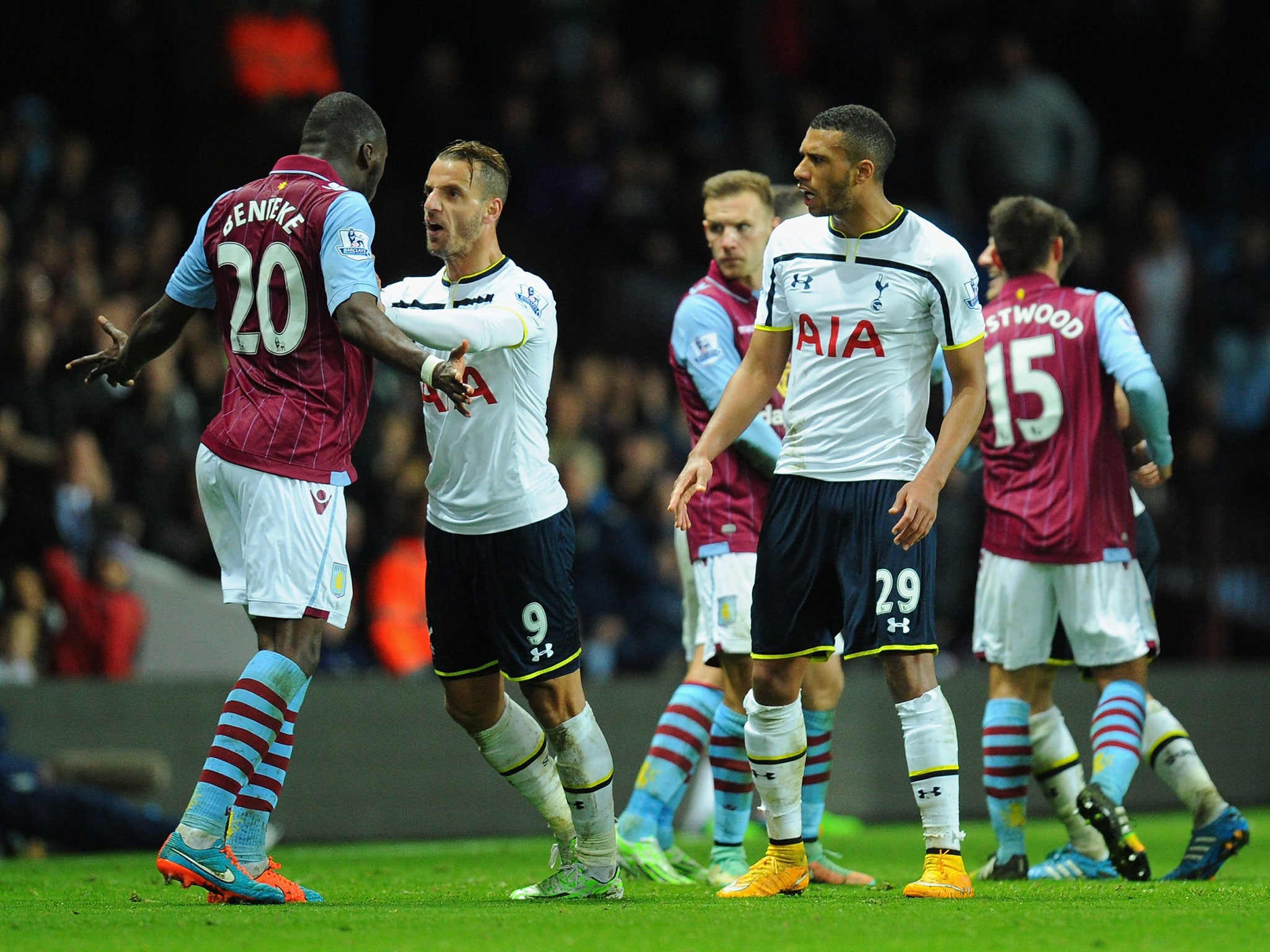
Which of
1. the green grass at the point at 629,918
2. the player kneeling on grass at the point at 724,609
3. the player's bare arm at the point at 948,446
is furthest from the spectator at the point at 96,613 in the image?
the player's bare arm at the point at 948,446

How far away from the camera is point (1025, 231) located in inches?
325

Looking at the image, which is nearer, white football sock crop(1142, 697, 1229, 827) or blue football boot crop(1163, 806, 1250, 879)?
blue football boot crop(1163, 806, 1250, 879)

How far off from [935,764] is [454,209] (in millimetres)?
2637

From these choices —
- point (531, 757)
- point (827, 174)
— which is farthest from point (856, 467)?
point (531, 757)

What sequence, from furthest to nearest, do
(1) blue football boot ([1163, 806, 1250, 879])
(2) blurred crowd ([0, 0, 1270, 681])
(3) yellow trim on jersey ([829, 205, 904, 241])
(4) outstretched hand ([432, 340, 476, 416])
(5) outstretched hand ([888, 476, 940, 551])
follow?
(2) blurred crowd ([0, 0, 1270, 681]) → (1) blue football boot ([1163, 806, 1250, 879]) → (3) yellow trim on jersey ([829, 205, 904, 241]) → (5) outstretched hand ([888, 476, 940, 551]) → (4) outstretched hand ([432, 340, 476, 416])

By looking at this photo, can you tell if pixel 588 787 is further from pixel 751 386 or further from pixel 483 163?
pixel 483 163

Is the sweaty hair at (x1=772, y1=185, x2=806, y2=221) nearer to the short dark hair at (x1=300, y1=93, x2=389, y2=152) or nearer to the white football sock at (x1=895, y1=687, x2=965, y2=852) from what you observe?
the short dark hair at (x1=300, y1=93, x2=389, y2=152)

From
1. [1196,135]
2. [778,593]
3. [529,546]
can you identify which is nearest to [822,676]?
[778,593]

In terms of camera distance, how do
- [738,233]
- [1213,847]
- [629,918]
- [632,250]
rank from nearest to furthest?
[629,918], [1213,847], [738,233], [632,250]

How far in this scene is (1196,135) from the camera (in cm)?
1925

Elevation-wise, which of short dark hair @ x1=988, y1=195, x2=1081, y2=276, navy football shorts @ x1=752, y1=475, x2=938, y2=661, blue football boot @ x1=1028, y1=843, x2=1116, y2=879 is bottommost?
blue football boot @ x1=1028, y1=843, x2=1116, y2=879

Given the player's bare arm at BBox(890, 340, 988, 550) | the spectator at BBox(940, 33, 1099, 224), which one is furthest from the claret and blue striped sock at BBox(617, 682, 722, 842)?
the spectator at BBox(940, 33, 1099, 224)

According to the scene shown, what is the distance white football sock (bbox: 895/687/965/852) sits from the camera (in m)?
6.46

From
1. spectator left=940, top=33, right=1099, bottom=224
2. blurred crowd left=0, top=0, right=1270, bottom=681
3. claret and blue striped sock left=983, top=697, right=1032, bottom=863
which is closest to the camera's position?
claret and blue striped sock left=983, top=697, right=1032, bottom=863
